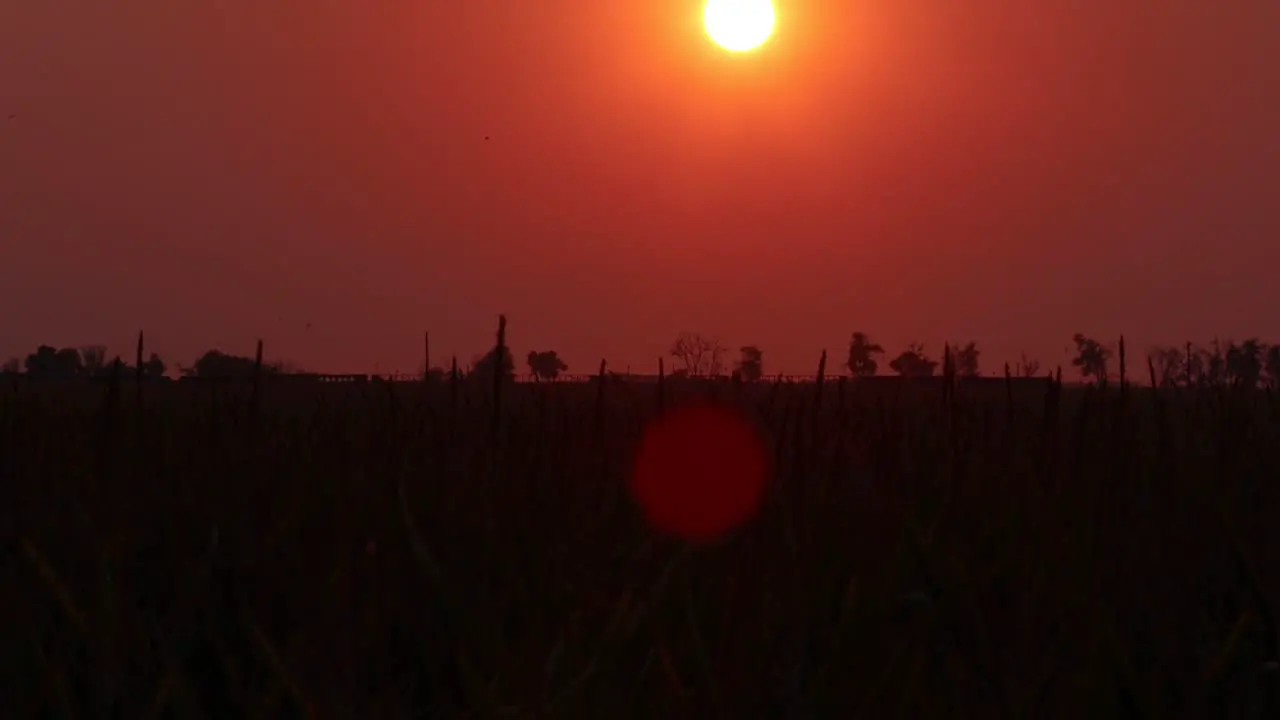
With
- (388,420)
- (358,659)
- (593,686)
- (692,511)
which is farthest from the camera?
(388,420)

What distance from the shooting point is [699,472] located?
4.18 metres

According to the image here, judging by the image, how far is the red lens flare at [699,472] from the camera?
318 centimetres

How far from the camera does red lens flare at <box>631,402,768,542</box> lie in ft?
10.4

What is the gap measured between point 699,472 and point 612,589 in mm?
1827

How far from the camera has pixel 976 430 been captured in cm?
498

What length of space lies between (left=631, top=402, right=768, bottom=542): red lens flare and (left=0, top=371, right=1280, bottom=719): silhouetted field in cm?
14

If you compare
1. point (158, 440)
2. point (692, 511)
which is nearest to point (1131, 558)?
point (692, 511)

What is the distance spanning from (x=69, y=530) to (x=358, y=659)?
127 cm

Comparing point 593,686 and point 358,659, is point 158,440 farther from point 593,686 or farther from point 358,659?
point 593,686

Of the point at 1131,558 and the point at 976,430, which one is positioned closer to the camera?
the point at 1131,558

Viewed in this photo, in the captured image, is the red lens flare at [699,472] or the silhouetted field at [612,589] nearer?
the silhouetted field at [612,589]

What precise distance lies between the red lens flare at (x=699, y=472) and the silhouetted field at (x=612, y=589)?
0.14m

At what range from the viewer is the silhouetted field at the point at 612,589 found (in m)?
1.79

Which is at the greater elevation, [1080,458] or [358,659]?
[1080,458]
